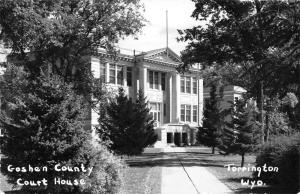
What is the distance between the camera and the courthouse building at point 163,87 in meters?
50.3

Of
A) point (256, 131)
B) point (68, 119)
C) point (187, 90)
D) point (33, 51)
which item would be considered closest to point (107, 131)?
point (33, 51)

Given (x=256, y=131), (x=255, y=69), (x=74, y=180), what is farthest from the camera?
(x=256, y=131)

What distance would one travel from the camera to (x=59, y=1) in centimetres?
2862

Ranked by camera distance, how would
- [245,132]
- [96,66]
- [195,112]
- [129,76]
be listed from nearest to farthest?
1. [245,132]
2. [96,66]
3. [129,76]
4. [195,112]

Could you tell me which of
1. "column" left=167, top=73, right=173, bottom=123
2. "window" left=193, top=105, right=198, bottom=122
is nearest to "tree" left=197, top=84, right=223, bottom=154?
"column" left=167, top=73, right=173, bottom=123

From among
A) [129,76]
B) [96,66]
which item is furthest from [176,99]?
[96,66]

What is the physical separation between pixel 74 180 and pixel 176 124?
144 feet

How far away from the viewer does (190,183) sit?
16281mm

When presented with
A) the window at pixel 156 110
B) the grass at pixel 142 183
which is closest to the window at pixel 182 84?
the window at pixel 156 110

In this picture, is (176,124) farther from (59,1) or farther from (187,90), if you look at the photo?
(59,1)

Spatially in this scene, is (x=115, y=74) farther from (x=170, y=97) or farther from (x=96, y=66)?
(x=170, y=97)

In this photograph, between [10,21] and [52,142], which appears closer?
[52,142]

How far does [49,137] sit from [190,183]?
644 centimetres

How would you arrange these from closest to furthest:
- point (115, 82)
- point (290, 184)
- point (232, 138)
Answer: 1. point (290, 184)
2. point (232, 138)
3. point (115, 82)
